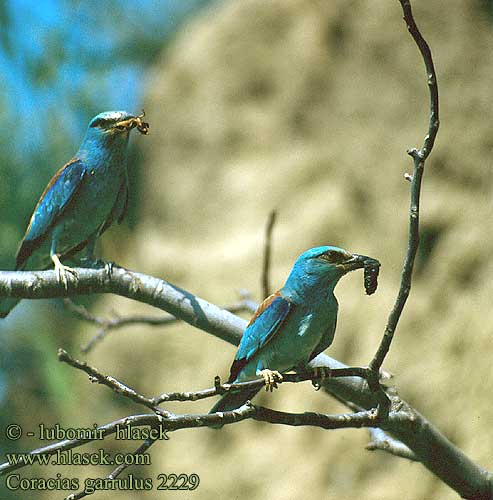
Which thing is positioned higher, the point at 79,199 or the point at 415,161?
the point at 79,199

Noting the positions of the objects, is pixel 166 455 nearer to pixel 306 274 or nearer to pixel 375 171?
pixel 375 171

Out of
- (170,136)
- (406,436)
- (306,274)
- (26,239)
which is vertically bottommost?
(406,436)

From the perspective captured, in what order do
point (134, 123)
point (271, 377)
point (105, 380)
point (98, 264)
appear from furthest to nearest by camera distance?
point (98, 264) → point (134, 123) → point (271, 377) → point (105, 380)

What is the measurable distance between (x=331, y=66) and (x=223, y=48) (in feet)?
3.77

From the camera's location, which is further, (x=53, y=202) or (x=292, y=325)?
(x=53, y=202)

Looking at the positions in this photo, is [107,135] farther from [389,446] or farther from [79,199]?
[389,446]

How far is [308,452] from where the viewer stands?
583 cm

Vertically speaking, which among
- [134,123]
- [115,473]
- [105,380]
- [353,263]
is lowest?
[115,473]

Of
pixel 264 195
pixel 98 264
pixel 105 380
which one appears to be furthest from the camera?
pixel 264 195

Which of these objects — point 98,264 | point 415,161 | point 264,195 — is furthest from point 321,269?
point 264,195

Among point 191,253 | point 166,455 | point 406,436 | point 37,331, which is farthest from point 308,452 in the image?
point 406,436

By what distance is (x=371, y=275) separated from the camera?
2125 millimetres

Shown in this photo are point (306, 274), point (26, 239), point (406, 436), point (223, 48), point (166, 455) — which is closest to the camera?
point (306, 274)

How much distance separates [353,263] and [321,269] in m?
0.13
